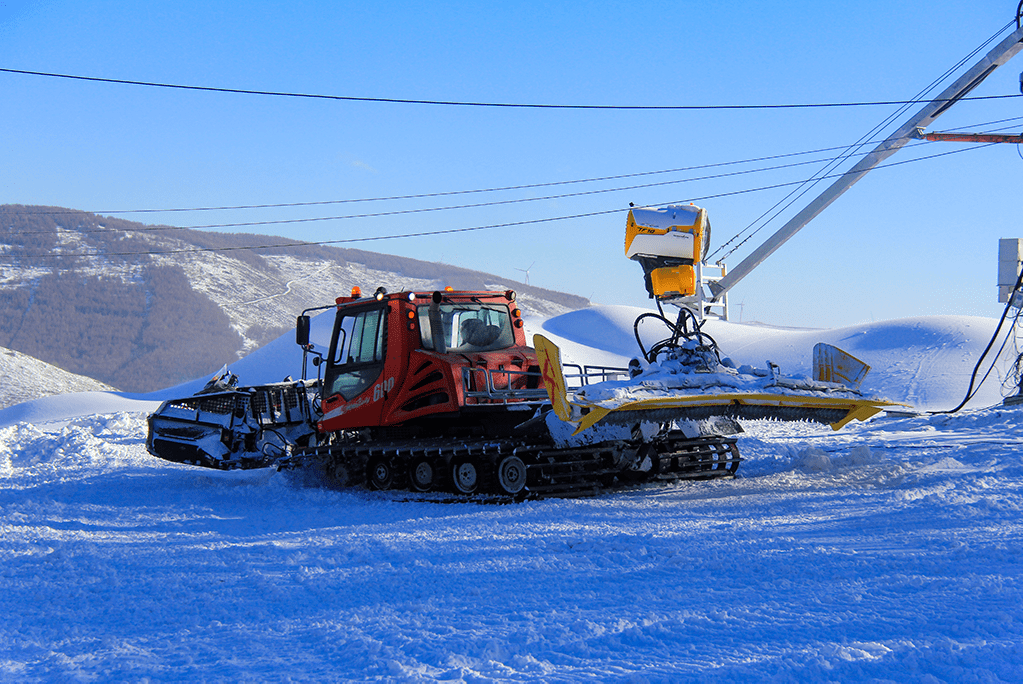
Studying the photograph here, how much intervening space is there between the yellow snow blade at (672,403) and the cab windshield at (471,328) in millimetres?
2117

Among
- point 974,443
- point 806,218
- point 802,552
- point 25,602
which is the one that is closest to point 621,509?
point 802,552

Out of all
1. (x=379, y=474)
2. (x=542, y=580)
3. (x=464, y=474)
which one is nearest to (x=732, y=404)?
(x=464, y=474)

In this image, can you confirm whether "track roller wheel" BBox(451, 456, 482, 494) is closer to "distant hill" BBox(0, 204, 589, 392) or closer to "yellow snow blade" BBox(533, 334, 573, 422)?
"yellow snow blade" BBox(533, 334, 573, 422)

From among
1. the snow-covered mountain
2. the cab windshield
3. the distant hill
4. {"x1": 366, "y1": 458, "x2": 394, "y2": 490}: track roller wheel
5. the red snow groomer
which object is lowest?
{"x1": 366, "y1": 458, "x2": 394, "y2": 490}: track roller wheel

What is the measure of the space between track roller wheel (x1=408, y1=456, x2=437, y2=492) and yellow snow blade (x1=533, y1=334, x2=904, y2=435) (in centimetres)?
219

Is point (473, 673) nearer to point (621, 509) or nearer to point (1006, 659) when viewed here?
point (1006, 659)

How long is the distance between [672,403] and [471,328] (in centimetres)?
315

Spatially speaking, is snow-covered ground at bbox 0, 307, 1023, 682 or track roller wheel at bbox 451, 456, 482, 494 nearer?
snow-covered ground at bbox 0, 307, 1023, 682

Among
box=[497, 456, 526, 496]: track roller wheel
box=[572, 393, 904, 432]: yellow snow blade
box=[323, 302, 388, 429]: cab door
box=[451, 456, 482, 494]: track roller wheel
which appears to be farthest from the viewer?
box=[323, 302, 388, 429]: cab door

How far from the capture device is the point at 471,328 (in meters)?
9.50

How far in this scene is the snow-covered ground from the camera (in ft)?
11.1

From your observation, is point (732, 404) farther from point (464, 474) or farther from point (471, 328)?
point (471, 328)

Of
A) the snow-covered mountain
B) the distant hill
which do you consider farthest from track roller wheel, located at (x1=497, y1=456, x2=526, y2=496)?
the distant hill

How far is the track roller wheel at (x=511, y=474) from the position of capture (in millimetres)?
7915
